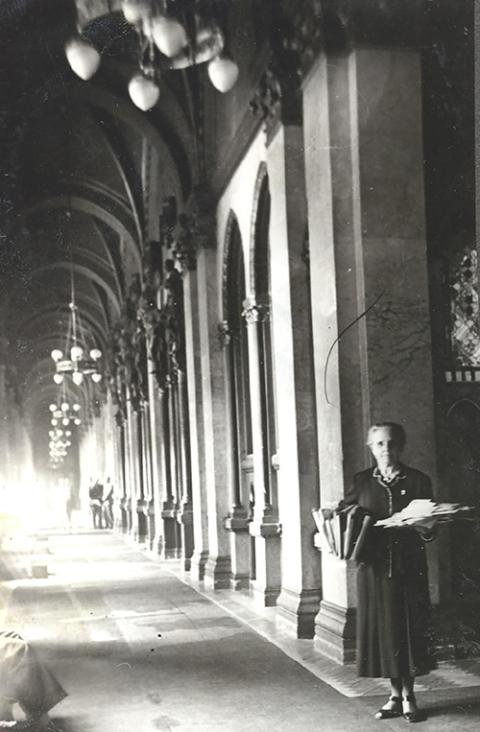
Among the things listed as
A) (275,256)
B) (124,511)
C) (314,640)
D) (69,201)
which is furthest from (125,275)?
(314,640)

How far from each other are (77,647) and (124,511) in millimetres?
22200

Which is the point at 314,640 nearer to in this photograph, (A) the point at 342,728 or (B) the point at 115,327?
(A) the point at 342,728

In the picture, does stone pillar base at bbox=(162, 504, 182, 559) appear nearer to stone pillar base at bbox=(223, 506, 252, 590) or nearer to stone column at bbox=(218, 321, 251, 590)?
stone column at bbox=(218, 321, 251, 590)

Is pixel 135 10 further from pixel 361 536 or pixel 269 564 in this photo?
pixel 269 564

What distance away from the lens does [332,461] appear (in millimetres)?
7551

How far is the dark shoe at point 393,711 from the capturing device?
5.67m

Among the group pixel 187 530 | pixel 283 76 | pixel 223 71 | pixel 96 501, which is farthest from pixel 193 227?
pixel 96 501

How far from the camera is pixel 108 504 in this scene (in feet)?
119

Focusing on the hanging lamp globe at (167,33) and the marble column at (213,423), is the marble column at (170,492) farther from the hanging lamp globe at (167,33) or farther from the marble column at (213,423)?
the hanging lamp globe at (167,33)

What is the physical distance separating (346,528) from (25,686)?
2.25 m

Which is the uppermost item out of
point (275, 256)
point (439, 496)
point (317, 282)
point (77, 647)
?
point (275, 256)

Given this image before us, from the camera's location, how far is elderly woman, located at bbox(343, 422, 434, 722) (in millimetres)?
5602

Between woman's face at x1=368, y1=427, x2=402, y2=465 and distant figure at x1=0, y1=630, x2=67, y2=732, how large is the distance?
254 centimetres

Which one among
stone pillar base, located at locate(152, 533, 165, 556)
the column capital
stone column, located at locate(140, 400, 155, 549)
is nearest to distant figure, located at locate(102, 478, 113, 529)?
stone column, located at locate(140, 400, 155, 549)
